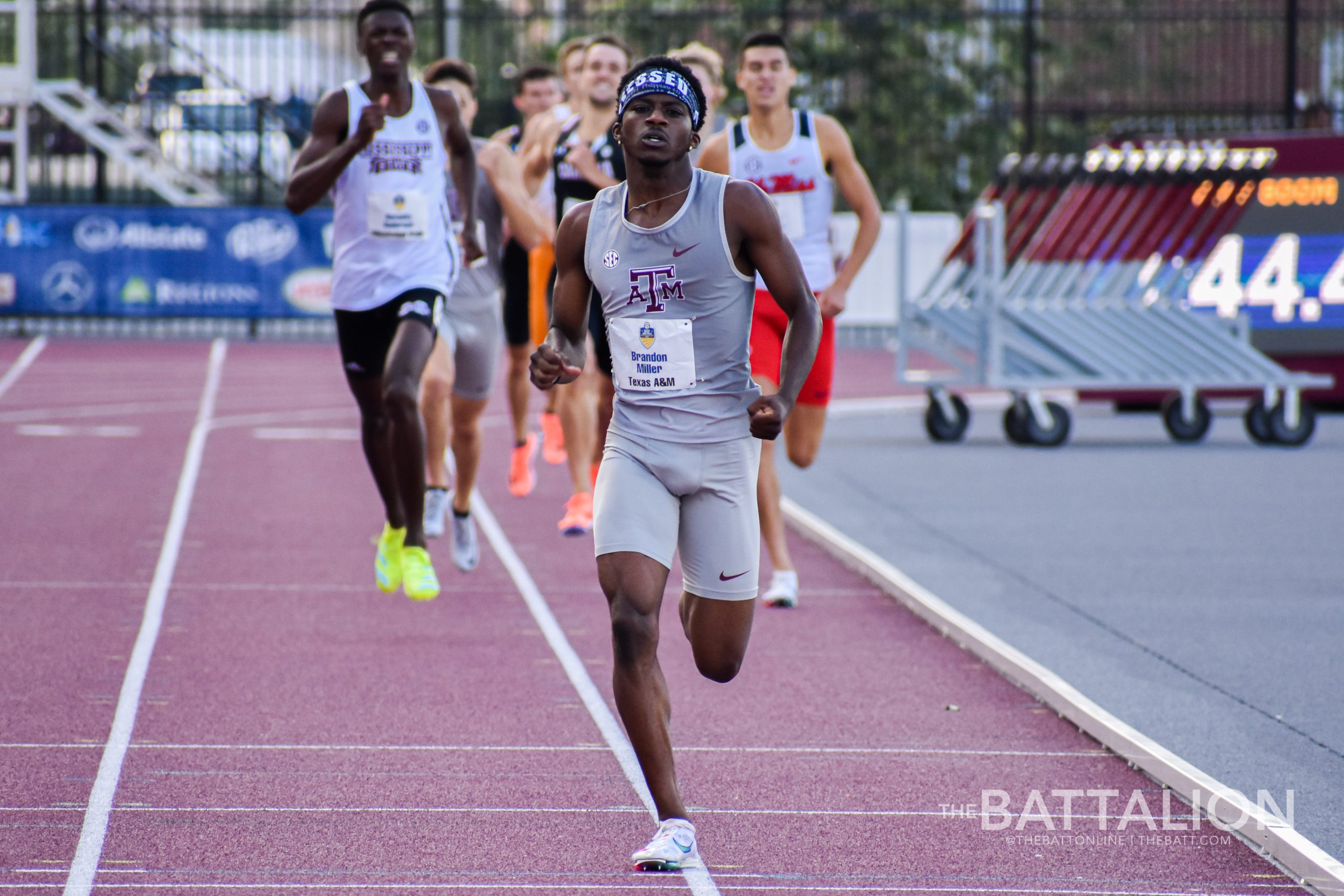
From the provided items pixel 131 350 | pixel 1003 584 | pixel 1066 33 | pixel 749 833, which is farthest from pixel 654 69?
pixel 1066 33

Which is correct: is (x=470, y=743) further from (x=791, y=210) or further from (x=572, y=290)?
Answer: (x=791, y=210)

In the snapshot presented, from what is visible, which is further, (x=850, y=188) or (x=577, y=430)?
(x=577, y=430)

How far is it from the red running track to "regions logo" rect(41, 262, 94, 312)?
13182 millimetres

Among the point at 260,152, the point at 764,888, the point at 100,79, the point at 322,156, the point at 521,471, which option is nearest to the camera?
the point at 764,888

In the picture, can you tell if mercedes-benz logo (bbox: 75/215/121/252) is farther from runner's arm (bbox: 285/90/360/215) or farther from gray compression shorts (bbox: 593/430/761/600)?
gray compression shorts (bbox: 593/430/761/600)

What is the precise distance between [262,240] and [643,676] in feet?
63.5

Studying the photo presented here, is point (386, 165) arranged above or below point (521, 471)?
above

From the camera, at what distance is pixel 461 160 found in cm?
756

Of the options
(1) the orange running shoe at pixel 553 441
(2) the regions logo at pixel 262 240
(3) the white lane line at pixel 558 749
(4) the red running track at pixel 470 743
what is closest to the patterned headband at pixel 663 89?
(4) the red running track at pixel 470 743

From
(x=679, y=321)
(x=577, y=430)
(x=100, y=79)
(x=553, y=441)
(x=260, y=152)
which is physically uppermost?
(x=100, y=79)

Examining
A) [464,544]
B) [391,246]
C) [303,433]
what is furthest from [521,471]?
[303,433]

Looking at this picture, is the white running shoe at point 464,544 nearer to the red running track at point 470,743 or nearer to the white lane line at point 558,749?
the red running track at point 470,743

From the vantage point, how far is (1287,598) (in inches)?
319

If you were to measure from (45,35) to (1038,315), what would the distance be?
19.5 metres
